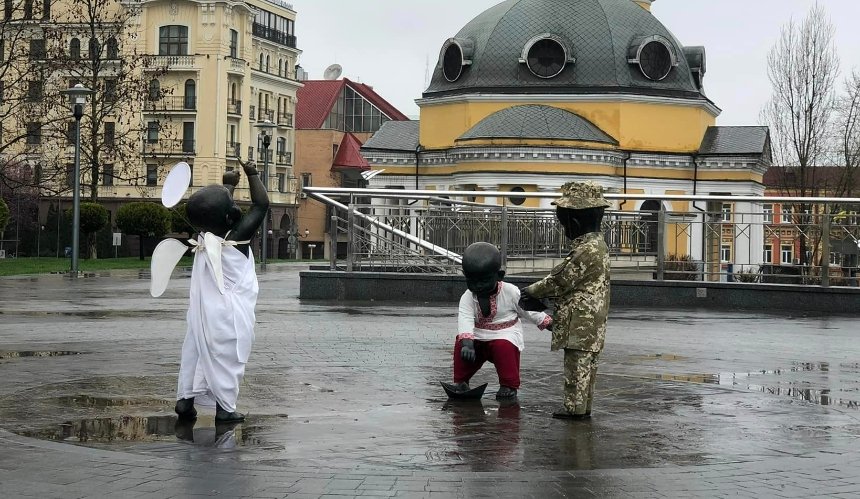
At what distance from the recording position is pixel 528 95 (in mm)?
60688

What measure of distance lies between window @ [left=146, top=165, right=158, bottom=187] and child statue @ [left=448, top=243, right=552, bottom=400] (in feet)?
265

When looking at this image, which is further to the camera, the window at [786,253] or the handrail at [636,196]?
the window at [786,253]

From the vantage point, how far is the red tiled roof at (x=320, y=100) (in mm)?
113062

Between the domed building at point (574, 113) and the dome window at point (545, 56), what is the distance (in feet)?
0.15

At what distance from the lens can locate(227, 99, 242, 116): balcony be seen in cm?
9150

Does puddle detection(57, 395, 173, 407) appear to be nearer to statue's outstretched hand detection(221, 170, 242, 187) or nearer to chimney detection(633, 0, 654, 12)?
statue's outstretched hand detection(221, 170, 242, 187)

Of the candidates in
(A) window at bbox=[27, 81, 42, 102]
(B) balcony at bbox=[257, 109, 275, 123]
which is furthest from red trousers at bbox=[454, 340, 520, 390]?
(B) balcony at bbox=[257, 109, 275, 123]

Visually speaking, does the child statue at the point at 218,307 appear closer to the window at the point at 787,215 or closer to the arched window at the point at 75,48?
the window at the point at 787,215

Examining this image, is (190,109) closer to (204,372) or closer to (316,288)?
(316,288)

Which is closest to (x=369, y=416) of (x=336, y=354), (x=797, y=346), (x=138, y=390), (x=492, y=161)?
(x=138, y=390)

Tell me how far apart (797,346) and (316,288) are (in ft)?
36.3

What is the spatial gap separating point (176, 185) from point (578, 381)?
3.07 m

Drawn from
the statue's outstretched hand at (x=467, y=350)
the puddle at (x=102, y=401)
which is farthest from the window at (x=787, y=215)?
the puddle at (x=102, y=401)

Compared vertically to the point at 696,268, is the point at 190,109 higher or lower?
higher
